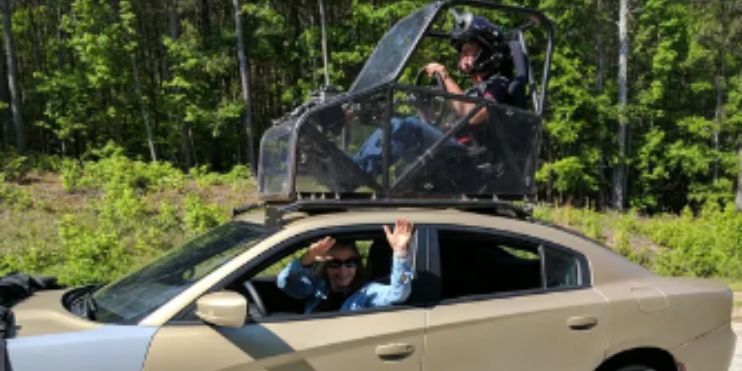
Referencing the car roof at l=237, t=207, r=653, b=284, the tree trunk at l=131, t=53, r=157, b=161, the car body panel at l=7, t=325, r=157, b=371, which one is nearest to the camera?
the car body panel at l=7, t=325, r=157, b=371

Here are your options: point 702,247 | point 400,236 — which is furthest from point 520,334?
point 702,247

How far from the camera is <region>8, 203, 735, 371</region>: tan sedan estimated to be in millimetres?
2914

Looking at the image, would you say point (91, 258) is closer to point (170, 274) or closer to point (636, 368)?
point (170, 274)

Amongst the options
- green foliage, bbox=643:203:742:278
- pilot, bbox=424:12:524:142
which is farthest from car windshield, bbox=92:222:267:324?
green foliage, bbox=643:203:742:278

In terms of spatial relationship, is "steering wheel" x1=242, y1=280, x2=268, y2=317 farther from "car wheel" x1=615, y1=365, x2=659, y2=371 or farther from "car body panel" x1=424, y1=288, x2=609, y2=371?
"car wheel" x1=615, y1=365, x2=659, y2=371

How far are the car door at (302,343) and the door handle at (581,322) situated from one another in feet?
3.02

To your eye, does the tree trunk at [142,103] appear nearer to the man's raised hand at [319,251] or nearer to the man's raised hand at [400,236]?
the man's raised hand at [319,251]

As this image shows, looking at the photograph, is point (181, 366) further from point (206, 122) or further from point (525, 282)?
point (206, 122)

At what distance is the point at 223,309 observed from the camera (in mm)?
2762

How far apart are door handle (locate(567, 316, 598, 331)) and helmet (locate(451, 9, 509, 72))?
2.01 metres

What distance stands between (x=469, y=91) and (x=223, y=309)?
261 cm

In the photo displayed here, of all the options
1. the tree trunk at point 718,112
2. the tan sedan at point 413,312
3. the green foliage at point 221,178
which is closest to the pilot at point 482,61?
the tan sedan at point 413,312

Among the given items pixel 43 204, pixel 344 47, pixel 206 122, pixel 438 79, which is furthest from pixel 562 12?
pixel 438 79

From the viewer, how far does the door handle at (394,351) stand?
10.5 feet
